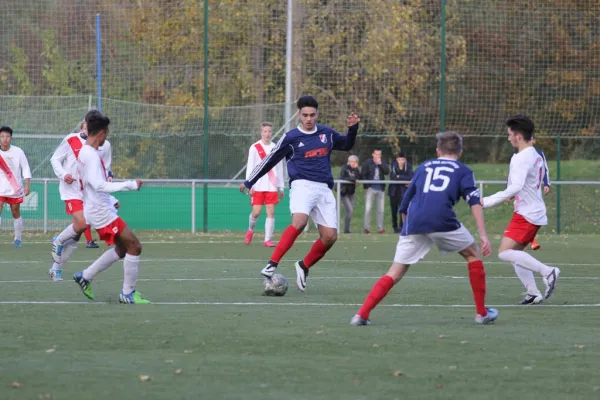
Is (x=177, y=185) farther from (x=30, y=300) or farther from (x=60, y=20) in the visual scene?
(x=30, y=300)

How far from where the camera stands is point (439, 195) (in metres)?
8.61

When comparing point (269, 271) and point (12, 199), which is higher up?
point (269, 271)

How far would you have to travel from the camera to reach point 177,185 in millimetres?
24484

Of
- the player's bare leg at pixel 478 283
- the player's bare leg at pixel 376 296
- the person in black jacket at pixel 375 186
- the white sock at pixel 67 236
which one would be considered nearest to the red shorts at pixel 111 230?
the white sock at pixel 67 236

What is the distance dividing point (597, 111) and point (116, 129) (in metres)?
11.1

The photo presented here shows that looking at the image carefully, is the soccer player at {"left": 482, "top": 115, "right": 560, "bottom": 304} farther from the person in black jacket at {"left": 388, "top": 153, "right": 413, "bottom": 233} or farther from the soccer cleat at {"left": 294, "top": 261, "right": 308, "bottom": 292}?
the person in black jacket at {"left": 388, "top": 153, "right": 413, "bottom": 233}

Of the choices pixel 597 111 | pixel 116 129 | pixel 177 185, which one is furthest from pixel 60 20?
pixel 597 111

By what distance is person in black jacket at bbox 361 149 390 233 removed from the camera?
24766mm

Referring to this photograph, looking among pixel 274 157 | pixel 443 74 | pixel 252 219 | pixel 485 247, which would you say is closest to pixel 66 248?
pixel 274 157

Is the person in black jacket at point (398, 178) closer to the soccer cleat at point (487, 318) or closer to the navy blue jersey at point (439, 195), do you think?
the soccer cleat at point (487, 318)

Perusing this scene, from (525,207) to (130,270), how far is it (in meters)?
3.71

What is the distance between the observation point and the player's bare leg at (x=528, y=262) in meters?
10.3

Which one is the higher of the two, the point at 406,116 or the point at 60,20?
the point at 60,20

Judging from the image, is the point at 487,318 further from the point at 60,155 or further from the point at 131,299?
the point at 60,155
